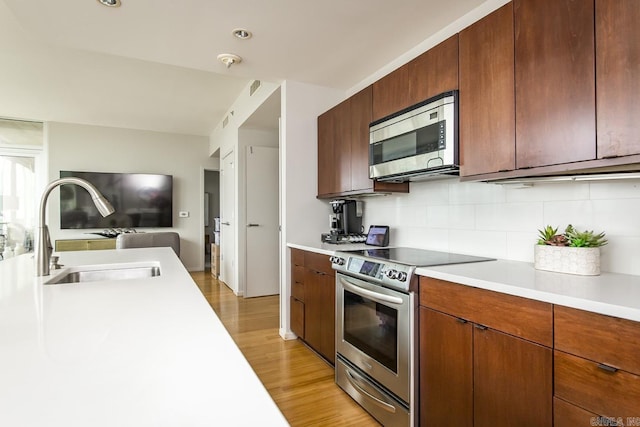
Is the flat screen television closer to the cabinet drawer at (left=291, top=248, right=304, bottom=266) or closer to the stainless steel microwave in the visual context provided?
the cabinet drawer at (left=291, top=248, right=304, bottom=266)

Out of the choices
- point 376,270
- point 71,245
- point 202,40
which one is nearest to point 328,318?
point 376,270

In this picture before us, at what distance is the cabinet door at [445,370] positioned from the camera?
4.79 feet

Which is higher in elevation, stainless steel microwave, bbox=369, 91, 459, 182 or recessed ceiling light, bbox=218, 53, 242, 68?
recessed ceiling light, bbox=218, 53, 242, 68

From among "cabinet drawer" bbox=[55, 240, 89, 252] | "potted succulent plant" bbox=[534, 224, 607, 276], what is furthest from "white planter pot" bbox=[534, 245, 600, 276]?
"cabinet drawer" bbox=[55, 240, 89, 252]

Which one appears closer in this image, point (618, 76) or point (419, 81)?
point (618, 76)

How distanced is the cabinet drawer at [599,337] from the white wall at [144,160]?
6.33m

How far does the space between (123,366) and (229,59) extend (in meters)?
2.61

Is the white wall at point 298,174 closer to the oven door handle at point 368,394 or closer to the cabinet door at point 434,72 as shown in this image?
the oven door handle at point 368,394

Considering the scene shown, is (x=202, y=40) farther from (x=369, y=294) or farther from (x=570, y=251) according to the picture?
(x=570, y=251)

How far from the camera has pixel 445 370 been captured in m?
1.55

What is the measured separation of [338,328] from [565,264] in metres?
1.38

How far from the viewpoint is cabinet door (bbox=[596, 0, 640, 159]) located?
1.17 meters

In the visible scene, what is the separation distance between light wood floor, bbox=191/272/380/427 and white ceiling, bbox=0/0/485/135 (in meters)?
2.40

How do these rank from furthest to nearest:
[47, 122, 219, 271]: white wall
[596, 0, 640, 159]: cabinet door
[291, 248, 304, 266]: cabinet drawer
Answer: [47, 122, 219, 271]: white wall → [291, 248, 304, 266]: cabinet drawer → [596, 0, 640, 159]: cabinet door
